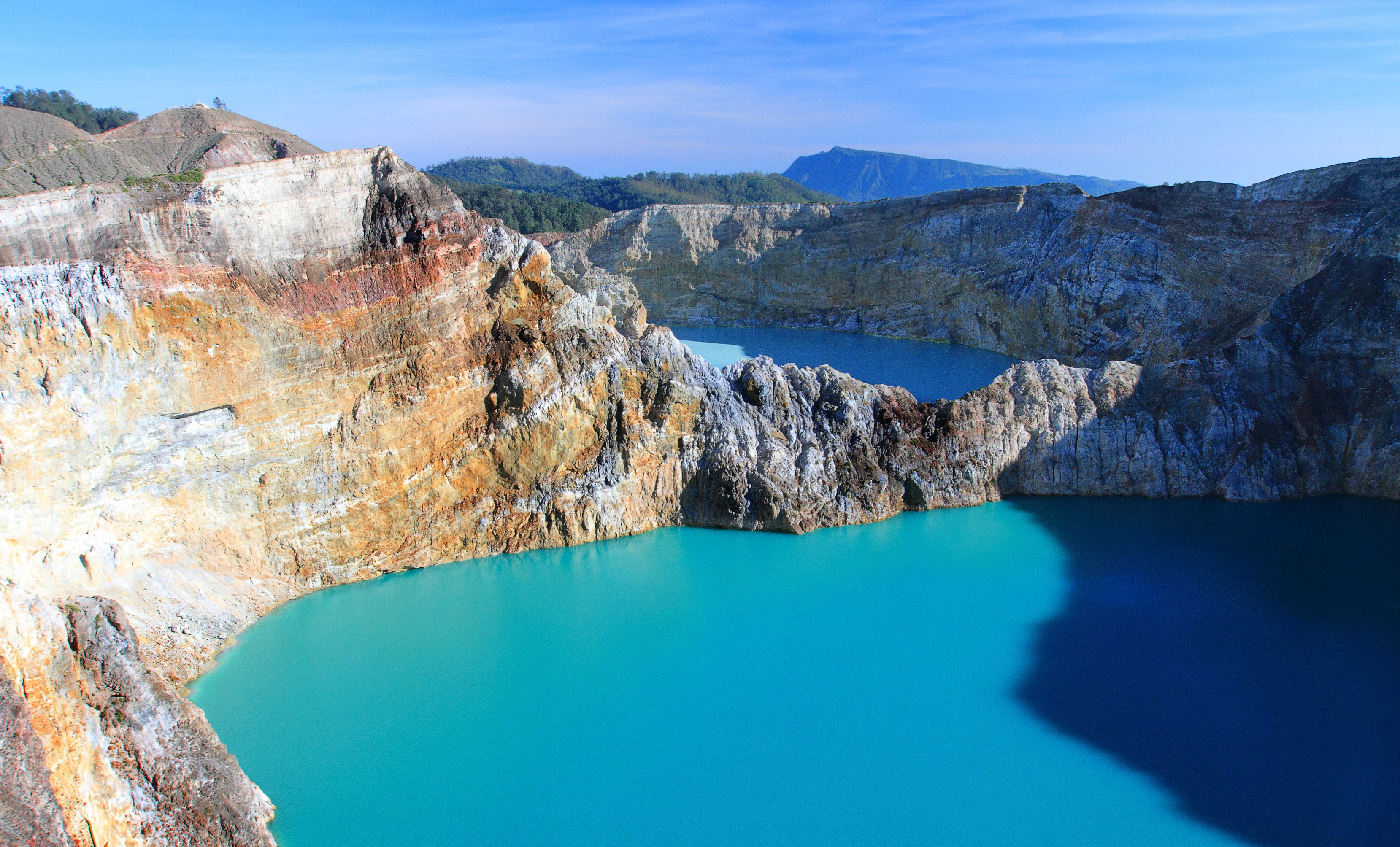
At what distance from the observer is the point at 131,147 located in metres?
22.3

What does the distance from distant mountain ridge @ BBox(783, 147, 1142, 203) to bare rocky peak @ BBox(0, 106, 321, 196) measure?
114 meters

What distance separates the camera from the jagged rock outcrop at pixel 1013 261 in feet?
77.0

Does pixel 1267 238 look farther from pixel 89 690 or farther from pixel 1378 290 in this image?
pixel 89 690

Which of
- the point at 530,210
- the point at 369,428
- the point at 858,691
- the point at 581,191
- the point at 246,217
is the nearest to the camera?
the point at 858,691

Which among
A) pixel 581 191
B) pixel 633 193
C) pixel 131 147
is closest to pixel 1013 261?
pixel 131 147

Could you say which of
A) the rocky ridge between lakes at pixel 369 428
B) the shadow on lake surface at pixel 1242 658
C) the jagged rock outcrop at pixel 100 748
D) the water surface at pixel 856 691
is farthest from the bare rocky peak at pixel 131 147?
the shadow on lake surface at pixel 1242 658

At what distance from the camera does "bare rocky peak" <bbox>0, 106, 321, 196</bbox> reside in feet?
65.0

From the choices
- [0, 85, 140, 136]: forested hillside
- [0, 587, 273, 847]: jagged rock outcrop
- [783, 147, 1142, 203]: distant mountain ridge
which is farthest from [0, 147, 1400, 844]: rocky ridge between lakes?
[783, 147, 1142, 203]: distant mountain ridge

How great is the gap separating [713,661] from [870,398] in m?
7.85

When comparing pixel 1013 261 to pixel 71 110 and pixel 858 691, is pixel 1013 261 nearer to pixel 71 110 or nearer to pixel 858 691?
pixel 858 691

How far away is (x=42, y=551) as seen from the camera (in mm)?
10680

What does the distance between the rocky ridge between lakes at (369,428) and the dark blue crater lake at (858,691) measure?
1.05m

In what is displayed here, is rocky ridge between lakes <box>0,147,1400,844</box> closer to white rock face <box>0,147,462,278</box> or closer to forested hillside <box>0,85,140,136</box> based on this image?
white rock face <box>0,147,462,278</box>

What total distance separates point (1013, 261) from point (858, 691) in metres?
27.6
